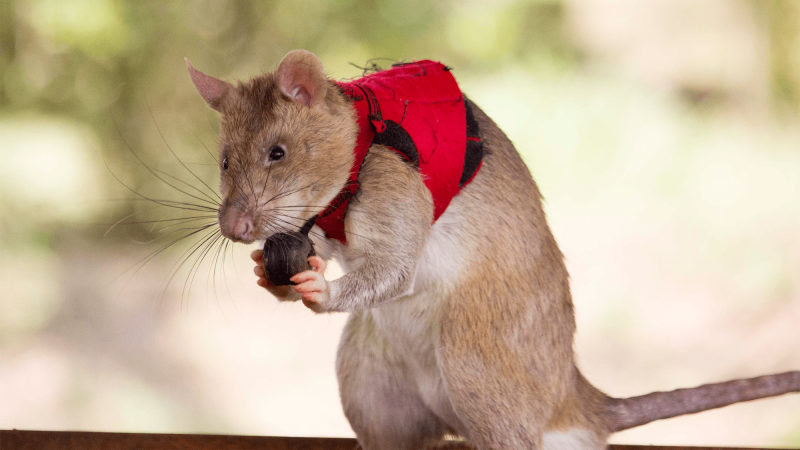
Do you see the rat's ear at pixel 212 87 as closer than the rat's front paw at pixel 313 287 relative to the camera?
No

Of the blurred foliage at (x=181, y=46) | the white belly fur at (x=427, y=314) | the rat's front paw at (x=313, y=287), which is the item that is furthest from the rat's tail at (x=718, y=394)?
the blurred foliage at (x=181, y=46)

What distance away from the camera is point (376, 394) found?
178cm

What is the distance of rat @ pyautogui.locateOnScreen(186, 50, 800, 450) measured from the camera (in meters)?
1.33

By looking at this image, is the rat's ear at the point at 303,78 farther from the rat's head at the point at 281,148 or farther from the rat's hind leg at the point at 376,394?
the rat's hind leg at the point at 376,394

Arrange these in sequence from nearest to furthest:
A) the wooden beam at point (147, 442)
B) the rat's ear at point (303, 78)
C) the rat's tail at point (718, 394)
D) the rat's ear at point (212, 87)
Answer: the rat's ear at point (303, 78) → the rat's ear at point (212, 87) → the rat's tail at point (718, 394) → the wooden beam at point (147, 442)

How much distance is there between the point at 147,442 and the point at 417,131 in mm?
1064

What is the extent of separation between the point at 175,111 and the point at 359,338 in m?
1.33

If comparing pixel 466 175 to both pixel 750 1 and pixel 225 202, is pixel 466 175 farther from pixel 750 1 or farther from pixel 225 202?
pixel 750 1

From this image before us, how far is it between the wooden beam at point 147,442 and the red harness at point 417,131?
0.66 meters

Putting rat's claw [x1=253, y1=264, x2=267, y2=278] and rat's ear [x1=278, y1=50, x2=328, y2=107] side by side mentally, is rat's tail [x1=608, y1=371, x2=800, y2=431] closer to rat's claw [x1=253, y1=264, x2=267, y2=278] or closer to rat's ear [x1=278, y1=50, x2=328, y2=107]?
rat's claw [x1=253, y1=264, x2=267, y2=278]

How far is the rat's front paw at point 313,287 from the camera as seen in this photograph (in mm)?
1310

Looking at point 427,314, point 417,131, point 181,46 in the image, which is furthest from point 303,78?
point 181,46

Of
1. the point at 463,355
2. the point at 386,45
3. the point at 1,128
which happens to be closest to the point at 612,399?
the point at 463,355

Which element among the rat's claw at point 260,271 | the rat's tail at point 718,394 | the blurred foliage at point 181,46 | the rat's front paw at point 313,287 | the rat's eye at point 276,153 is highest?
the blurred foliage at point 181,46
